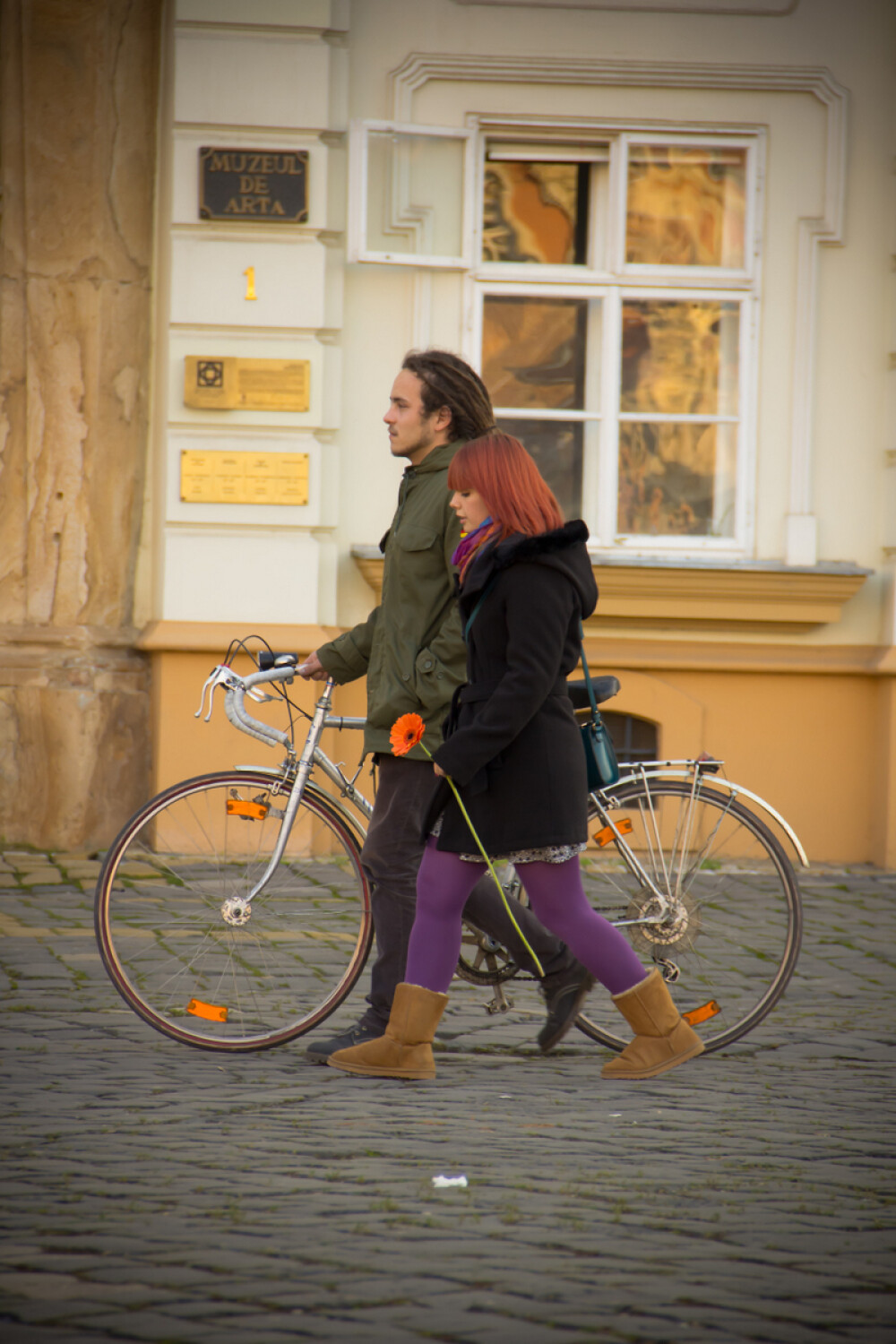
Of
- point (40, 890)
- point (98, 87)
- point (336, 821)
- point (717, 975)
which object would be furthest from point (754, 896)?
point (98, 87)

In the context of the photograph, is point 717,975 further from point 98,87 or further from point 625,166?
point 98,87

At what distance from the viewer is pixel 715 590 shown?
26.9 ft

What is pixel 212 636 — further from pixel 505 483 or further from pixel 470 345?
pixel 505 483

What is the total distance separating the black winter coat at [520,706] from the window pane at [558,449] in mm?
4358

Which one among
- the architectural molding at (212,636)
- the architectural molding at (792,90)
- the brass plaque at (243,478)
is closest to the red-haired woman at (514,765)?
the architectural molding at (212,636)

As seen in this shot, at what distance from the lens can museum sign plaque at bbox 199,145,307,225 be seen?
7.91 m

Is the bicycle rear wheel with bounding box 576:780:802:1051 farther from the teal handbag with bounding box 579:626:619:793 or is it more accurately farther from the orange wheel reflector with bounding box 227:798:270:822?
the orange wheel reflector with bounding box 227:798:270:822

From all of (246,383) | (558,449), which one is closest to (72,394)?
(246,383)

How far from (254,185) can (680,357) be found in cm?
232

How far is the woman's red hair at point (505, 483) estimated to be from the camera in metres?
4.12

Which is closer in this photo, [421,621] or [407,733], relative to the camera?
[407,733]

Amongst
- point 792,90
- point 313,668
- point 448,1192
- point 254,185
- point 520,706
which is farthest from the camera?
point 792,90

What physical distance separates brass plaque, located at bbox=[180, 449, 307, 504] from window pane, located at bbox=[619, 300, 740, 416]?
70.7 inches

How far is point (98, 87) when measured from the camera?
26.5ft
